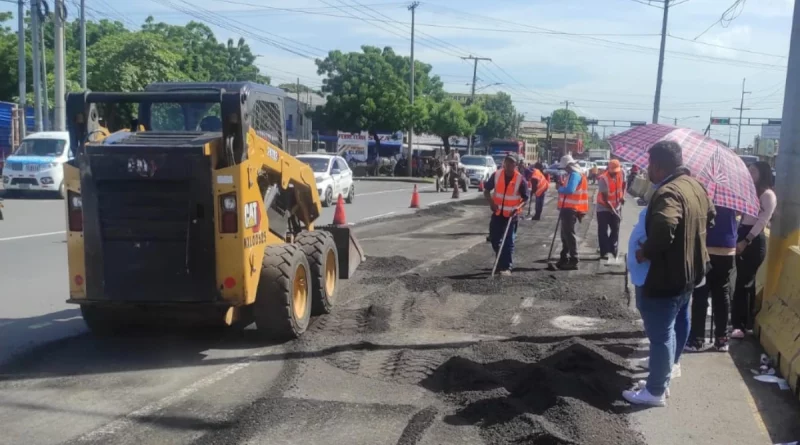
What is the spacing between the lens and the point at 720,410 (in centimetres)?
574

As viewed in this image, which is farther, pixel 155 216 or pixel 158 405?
pixel 155 216

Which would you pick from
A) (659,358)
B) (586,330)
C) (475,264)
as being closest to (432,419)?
(659,358)

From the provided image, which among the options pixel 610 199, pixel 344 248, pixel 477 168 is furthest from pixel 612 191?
pixel 477 168

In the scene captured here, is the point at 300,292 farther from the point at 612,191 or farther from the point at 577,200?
the point at 612,191

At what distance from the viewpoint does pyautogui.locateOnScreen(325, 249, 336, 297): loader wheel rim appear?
886 centimetres

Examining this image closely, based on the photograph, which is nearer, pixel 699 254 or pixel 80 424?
pixel 80 424

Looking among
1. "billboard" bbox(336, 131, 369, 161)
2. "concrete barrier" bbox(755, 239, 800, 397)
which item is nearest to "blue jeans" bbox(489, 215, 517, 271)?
"concrete barrier" bbox(755, 239, 800, 397)

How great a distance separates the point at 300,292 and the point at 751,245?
4194mm

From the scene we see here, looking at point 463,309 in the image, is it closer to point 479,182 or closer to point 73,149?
point 73,149

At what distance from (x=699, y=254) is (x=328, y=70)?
53.8 meters

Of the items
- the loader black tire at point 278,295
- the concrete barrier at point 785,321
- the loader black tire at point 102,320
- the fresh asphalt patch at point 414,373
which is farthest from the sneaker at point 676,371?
the loader black tire at point 102,320

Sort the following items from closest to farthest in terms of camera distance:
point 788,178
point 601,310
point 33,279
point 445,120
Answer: point 788,178 < point 601,310 < point 33,279 < point 445,120

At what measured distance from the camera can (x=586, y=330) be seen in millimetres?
8039

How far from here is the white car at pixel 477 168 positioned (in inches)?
1661
